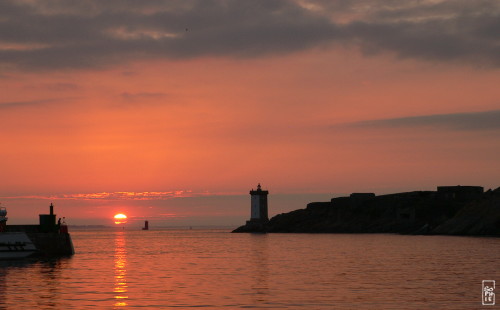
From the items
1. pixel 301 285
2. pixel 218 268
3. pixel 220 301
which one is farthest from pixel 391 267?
pixel 220 301

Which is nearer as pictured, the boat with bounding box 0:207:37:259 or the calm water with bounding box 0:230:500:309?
the calm water with bounding box 0:230:500:309

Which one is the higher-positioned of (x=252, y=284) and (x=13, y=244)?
(x=13, y=244)

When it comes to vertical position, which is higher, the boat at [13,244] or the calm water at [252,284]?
the boat at [13,244]

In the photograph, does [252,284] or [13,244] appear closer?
[252,284]

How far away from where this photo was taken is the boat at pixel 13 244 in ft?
261

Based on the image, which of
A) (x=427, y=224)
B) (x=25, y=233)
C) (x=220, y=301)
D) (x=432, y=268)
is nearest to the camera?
(x=220, y=301)

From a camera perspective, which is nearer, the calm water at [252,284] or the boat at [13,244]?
the calm water at [252,284]

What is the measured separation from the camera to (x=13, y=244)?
80.3 metres

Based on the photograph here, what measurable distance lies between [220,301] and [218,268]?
28.8 metres

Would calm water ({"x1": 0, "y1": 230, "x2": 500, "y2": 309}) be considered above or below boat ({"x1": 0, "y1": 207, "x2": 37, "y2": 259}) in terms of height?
below

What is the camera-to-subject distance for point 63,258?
88.6 meters

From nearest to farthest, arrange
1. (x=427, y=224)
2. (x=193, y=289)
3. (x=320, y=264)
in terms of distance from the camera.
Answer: (x=193, y=289) < (x=320, y=264) < (x=427, y=224)

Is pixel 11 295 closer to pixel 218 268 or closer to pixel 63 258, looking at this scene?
pixel 218 268

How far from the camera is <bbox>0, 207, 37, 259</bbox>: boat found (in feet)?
261
